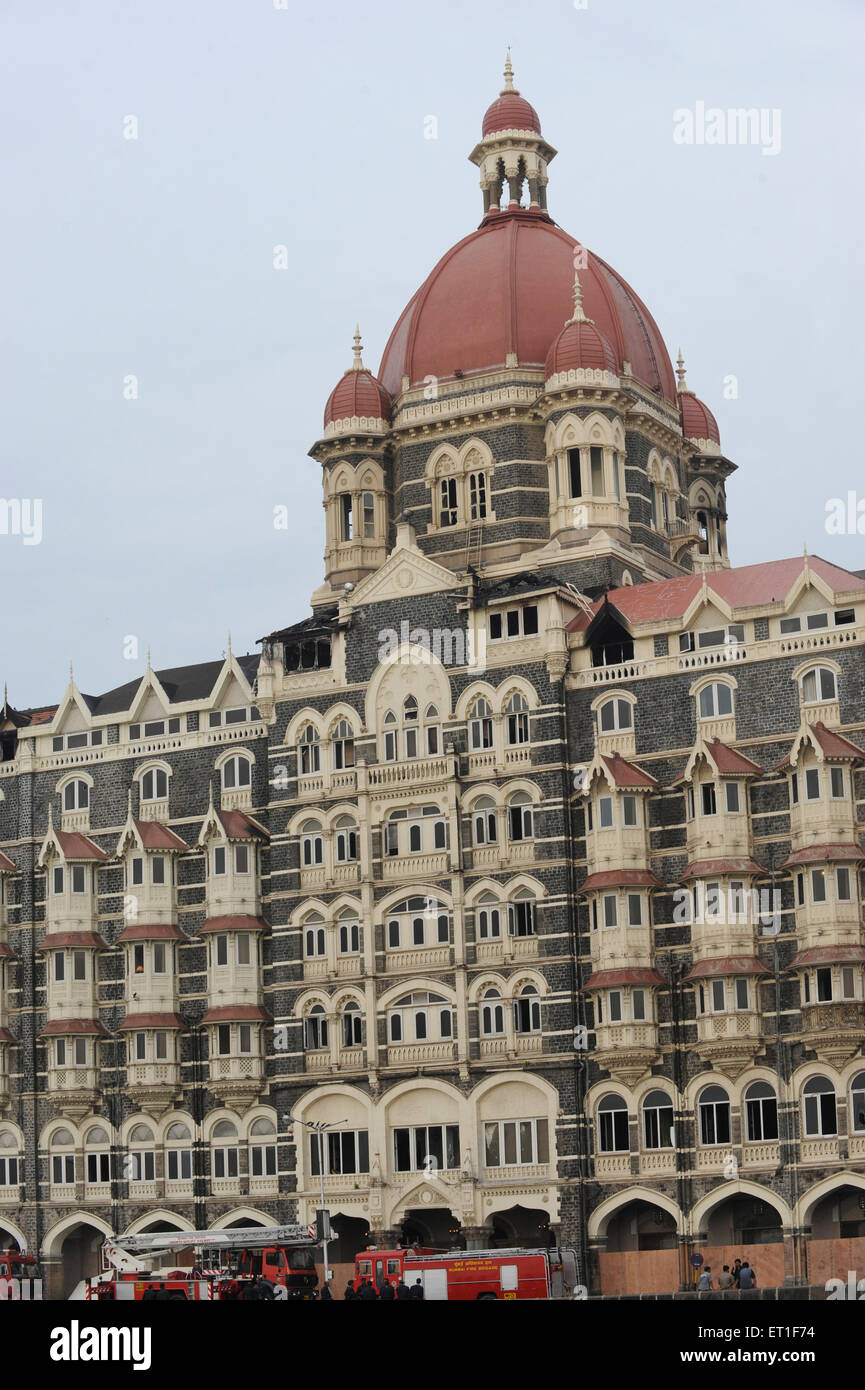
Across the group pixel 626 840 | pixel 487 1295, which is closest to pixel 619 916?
pixel 626 840

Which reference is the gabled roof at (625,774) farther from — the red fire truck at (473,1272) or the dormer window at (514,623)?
the red fire truck at (473,1272)

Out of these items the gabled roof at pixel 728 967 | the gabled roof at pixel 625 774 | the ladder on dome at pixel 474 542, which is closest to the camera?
the gabled roof at pixel 728 967

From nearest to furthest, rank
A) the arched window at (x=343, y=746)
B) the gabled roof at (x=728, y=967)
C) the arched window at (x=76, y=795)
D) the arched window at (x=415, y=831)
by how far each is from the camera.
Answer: the gabled roof at (x=728, y=967) → the arched window at (x=415, y=831) → the arched window at (x=343, y=746) → the arched window at (x=76, y=795)

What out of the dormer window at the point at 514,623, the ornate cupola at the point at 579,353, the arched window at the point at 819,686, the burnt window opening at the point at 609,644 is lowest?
the arched window at the point at 819,686

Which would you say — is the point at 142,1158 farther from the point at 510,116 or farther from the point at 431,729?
the point at 510,116

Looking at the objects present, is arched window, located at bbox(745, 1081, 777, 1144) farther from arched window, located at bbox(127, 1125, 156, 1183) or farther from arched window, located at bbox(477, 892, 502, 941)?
arched window, located at bbox(127, 1125, 156, 1183)

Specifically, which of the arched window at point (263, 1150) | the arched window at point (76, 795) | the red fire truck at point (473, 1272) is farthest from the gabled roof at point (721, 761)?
the arched window at point (76, 795)

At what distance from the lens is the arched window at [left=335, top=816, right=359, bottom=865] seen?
82.8m

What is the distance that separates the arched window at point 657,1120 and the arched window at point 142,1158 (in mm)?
20525

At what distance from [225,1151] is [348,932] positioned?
9.71 meters

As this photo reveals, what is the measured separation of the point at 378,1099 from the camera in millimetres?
79875

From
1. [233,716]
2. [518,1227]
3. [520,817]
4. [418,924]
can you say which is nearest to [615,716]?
[520,817]

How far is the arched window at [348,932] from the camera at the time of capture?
3226 inches
